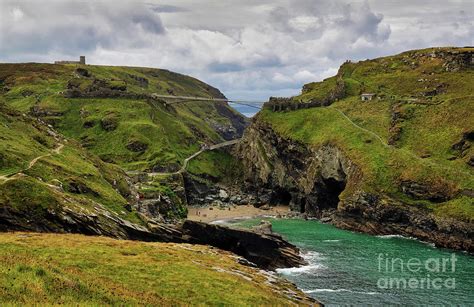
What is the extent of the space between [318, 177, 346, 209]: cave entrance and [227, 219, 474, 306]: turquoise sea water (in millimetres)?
34987

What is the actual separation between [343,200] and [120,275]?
106m

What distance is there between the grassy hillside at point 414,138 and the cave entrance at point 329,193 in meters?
13.2

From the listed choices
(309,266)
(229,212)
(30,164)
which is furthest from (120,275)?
(229,212)

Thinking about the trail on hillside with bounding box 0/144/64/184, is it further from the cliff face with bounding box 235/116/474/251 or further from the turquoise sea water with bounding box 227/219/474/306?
the cliff face with bounding box 235/116/474/251

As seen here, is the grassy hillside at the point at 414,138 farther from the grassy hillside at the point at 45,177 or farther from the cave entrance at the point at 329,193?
the grassy hillside at the point at 45,177

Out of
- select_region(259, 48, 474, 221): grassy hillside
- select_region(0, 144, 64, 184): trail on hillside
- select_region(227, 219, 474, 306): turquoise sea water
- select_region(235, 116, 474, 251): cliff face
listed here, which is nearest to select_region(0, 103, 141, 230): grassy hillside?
select_region(0, 144, 64, 184): trail on hillside

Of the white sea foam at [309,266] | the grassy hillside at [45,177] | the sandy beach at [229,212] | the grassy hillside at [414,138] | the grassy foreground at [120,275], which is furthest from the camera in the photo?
the sandy beach at [229,212]

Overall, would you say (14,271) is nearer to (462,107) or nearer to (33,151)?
(33,151)

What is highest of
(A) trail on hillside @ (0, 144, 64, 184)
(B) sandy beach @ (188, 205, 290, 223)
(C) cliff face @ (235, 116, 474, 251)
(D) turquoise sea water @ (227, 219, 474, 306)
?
(A) trail on hillside @ (0, 144, 64, 184)

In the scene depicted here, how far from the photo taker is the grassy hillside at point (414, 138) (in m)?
133

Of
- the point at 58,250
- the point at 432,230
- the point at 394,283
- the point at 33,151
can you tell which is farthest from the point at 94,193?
the point at 432,230

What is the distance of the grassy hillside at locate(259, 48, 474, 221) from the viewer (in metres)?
133

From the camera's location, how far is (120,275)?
51906 mm

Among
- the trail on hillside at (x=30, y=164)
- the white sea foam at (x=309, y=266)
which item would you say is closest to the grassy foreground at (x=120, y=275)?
the trail on hillside at (x=30, y=164)
